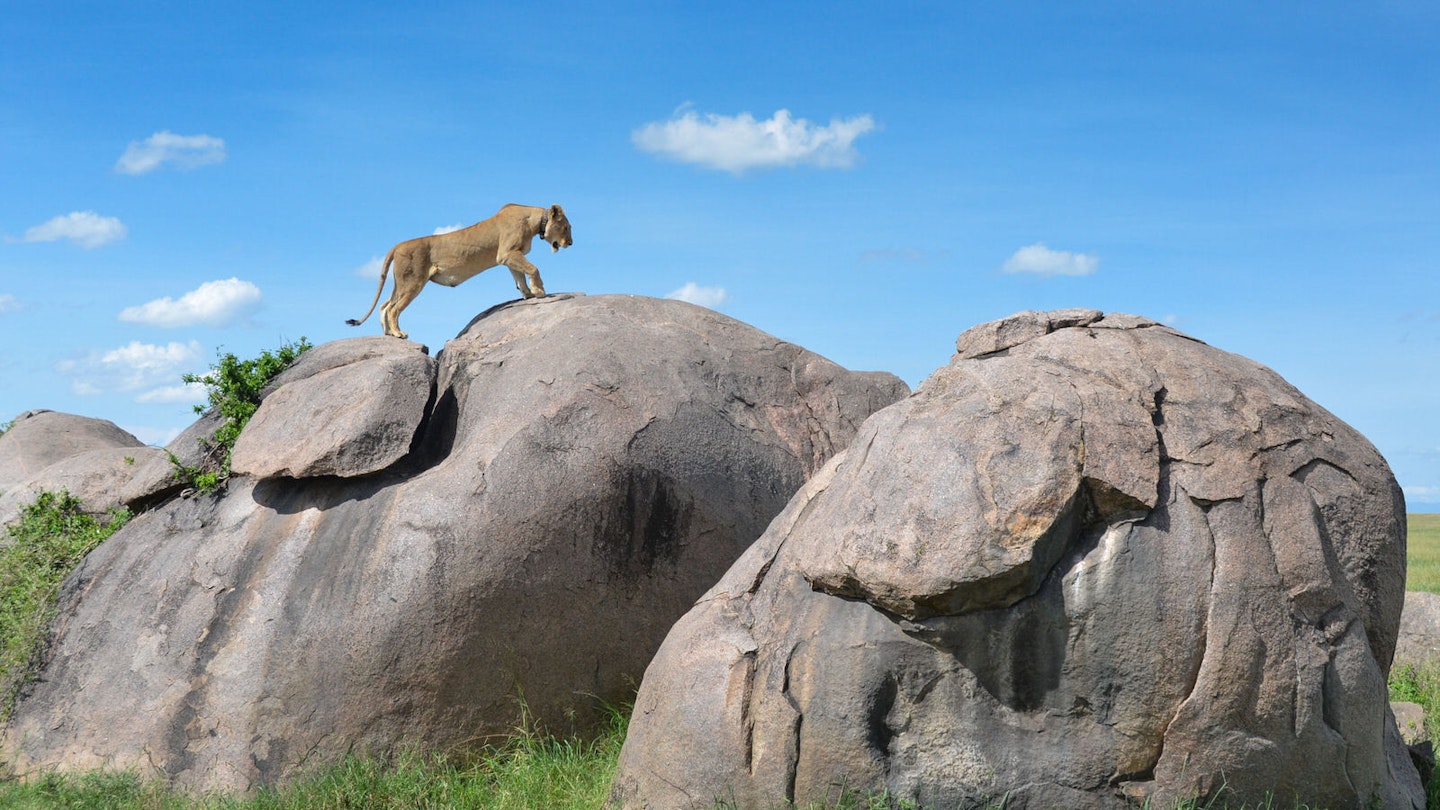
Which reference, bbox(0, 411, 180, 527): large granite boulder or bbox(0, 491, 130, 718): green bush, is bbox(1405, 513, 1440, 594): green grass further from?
bbox(0, 491, 130, 718): green bush

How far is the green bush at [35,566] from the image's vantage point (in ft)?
32.3

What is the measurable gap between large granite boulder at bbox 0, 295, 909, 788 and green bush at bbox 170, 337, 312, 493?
260mm

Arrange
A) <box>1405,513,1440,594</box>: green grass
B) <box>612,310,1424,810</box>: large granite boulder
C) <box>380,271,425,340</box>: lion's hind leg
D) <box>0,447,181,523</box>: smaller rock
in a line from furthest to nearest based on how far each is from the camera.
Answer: <box>1405,513,1440,594</box>: green grass, <box>380,271,425,340</box>: lion's hind leg, <box>0,447,181,523</box>: smaller rock, <box>612,310,1424,810</box>: large granite boulder

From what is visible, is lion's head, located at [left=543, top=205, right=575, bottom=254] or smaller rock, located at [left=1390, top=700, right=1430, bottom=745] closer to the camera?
smaller rock, located at [left=1390, top=700, right=1430, bottom=745]

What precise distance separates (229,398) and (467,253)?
9.44 ft

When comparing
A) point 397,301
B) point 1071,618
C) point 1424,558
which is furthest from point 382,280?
point 1424,558

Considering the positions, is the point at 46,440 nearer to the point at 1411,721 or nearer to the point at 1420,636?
the point at 1411,721

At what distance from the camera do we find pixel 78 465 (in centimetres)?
1223

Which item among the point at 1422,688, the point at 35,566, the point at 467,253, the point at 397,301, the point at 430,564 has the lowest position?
the point at 1422,688

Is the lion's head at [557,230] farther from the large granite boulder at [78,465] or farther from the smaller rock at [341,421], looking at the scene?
the large granite boulder at [78,465]

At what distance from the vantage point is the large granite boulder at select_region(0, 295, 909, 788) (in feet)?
27.6

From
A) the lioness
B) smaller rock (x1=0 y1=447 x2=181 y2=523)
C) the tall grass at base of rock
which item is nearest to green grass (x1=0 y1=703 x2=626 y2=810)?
smaller rock (x1=0 y1=447 x2=181 y2=523)

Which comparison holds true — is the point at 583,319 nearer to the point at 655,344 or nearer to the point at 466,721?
the point at 655,344

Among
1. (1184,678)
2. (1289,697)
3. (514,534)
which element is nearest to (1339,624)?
(1289,697)
